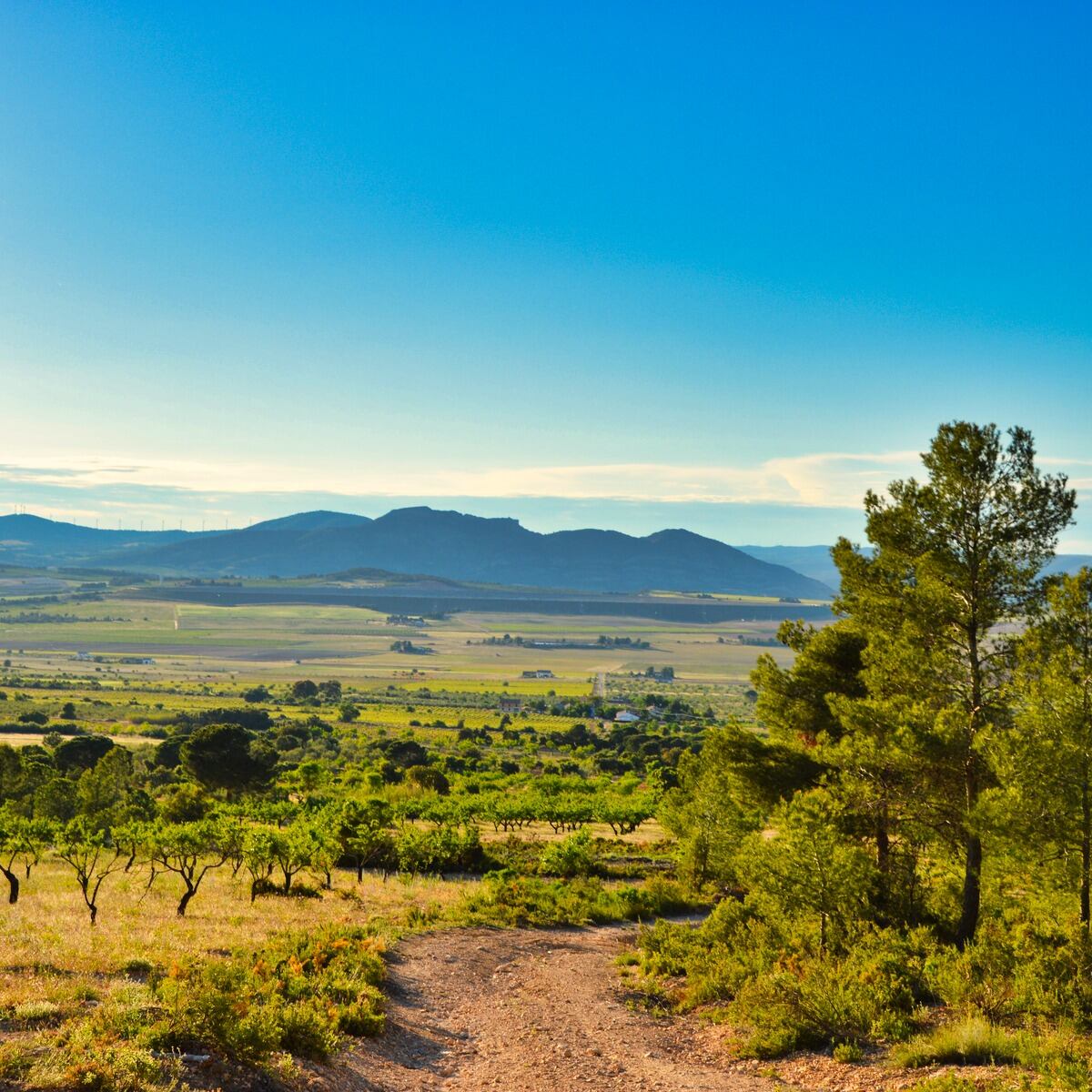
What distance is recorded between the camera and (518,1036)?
15188 millimetres

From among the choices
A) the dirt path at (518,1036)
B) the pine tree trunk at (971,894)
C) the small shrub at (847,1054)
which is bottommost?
the dirt path at (518,1036)

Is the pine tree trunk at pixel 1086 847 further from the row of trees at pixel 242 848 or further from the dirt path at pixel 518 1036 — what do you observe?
the row of trees at pixel 242 848

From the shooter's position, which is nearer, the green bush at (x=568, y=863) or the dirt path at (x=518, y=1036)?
the dirt path at (x=518, y=1036)

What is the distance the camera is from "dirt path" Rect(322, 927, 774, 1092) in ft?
40.9

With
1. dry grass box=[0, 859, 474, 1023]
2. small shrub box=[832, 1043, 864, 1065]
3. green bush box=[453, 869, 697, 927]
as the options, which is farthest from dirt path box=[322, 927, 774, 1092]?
green bush box=[453, 869, 697, 927]

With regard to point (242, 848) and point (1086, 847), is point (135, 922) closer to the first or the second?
point (242, 848)

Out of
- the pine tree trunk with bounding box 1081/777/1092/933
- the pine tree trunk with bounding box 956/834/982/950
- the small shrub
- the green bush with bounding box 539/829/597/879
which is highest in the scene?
the pine tree trunk with bounding box 1081/777/1092/933

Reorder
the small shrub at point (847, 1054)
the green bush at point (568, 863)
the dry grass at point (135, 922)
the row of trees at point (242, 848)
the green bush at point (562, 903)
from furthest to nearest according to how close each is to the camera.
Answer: the green bush at point (568, 863) < the green bush at point (562, 903) < the row of trees at point (242, 848) < the dry grass at point (135, 922) < the small shrub at point (847, 1054)

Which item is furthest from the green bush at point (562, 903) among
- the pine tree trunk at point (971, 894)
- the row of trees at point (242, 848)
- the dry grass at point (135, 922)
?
the pine tree trunk at point (971, 894)

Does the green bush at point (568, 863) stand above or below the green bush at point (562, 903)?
below

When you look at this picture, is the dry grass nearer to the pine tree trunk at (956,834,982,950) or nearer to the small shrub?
the small shrub

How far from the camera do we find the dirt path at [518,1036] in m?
12.5

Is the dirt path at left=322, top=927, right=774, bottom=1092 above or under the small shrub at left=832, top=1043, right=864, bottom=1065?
under

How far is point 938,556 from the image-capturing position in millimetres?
16844
